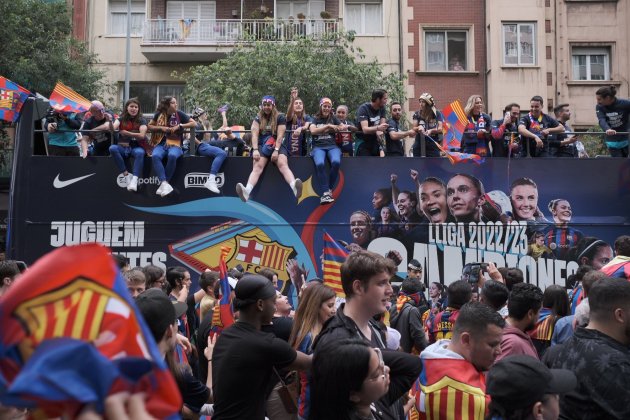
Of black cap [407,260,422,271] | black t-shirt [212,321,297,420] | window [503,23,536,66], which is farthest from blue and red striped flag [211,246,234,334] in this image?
window [503,23,536,66]

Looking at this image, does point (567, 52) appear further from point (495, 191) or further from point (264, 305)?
point (264, 305)

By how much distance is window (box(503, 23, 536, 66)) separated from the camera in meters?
28.8

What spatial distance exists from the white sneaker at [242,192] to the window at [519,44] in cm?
1841

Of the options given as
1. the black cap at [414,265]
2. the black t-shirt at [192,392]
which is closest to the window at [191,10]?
the black cap at [414,265]

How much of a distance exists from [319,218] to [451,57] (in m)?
17.9

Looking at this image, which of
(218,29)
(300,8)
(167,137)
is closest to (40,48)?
(218,29)

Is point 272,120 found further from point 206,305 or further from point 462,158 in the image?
point 206,305

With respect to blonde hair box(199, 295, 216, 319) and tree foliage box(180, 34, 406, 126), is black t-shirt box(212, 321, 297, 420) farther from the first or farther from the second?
tree foliage box(180, 34, 406, 126)

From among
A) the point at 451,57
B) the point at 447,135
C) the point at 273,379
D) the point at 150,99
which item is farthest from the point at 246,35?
the point at 273,379

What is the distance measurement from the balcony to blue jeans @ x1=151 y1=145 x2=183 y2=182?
16.5m

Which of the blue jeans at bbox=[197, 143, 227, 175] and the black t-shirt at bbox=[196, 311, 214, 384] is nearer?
the black t-shirt at bbox=[196, 311, 214, 384]

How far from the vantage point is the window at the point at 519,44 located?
2880cm

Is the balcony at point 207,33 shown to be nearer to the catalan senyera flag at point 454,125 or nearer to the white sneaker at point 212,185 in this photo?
the catalan senyera flag at point 454,125

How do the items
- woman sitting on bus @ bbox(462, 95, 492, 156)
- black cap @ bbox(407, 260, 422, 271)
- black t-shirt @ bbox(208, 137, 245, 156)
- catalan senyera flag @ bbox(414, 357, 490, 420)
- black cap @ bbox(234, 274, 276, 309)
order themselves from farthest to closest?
black t-shirt @ bbox(208, 137, 245, 156)
woman sitting on bus @ bbox(462, 95, 492, 156)
black cap @ bbox(407, 260, 422, 271)
black cap @ bbox(234, 274, 276, 309)
catalan senyera flag @ bbox(414, 357, 490, 420)
